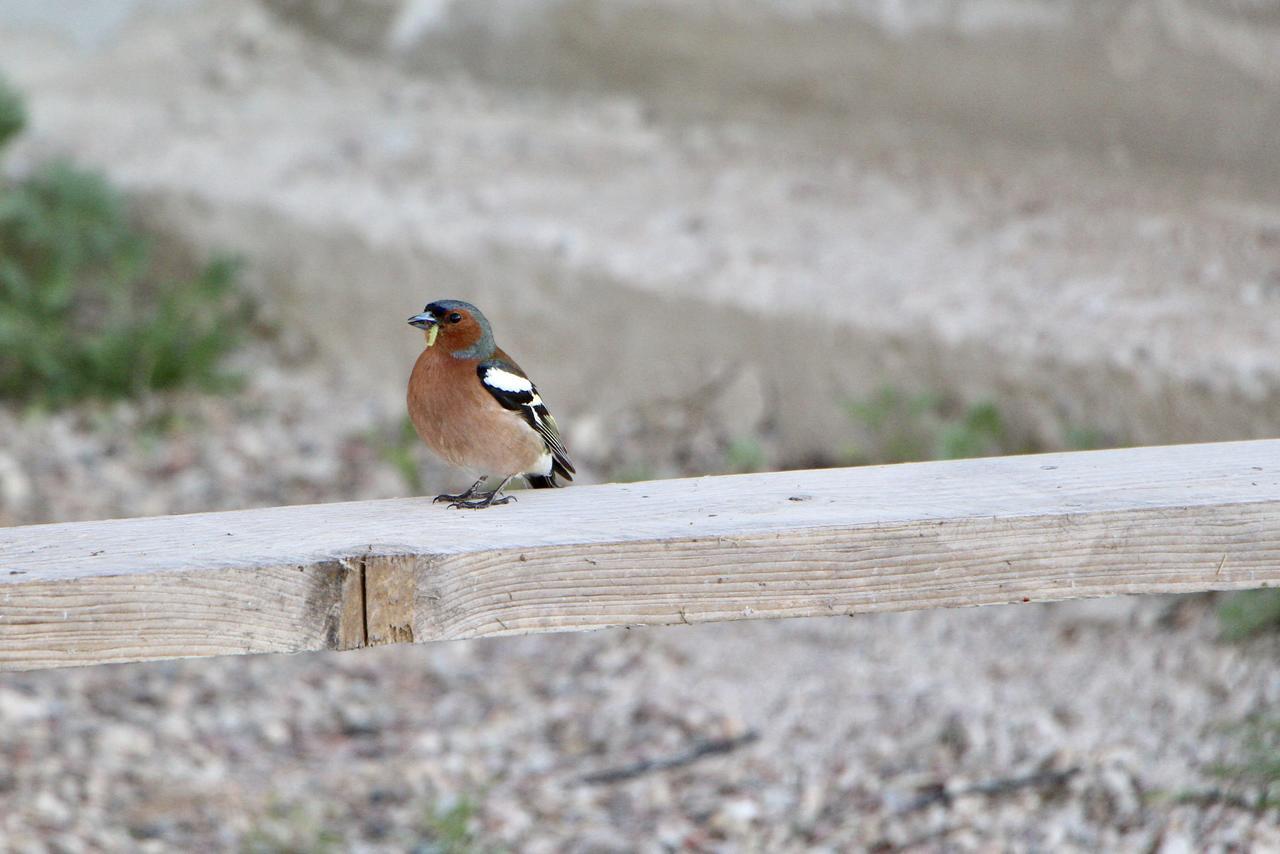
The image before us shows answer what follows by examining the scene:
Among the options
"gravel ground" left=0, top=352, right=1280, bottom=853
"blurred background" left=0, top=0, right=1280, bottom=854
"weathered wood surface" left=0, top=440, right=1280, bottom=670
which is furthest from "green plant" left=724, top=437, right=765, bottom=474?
"weathered wood surface" left=0, top=440, right=1280, bottom=670

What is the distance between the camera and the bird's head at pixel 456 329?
120 inches

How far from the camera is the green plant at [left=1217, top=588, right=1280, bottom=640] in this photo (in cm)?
400

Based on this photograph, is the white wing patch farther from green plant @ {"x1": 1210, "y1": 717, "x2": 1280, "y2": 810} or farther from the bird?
green plant @ {"x1": 1210, "y1": 717, "x2": 1280, "y2": 810}

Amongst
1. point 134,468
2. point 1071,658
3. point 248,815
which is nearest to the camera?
point 248,815

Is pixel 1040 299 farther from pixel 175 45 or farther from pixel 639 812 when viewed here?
pixel 175 45

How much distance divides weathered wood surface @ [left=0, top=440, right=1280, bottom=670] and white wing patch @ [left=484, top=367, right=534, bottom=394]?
0.63 metres

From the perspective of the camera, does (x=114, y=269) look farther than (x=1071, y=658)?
Yes

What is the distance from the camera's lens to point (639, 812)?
3838mm

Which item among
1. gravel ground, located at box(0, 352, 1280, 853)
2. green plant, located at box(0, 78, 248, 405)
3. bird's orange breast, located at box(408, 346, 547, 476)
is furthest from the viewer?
green plant, located at box(0, 78, 248, 405)

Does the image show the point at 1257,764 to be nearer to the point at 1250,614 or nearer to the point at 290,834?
the point at 1250,614

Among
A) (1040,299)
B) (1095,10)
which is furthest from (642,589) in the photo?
(1095,10)

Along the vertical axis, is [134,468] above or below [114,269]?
below

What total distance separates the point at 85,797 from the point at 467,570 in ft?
6.91

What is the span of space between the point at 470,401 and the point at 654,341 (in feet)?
9.86
